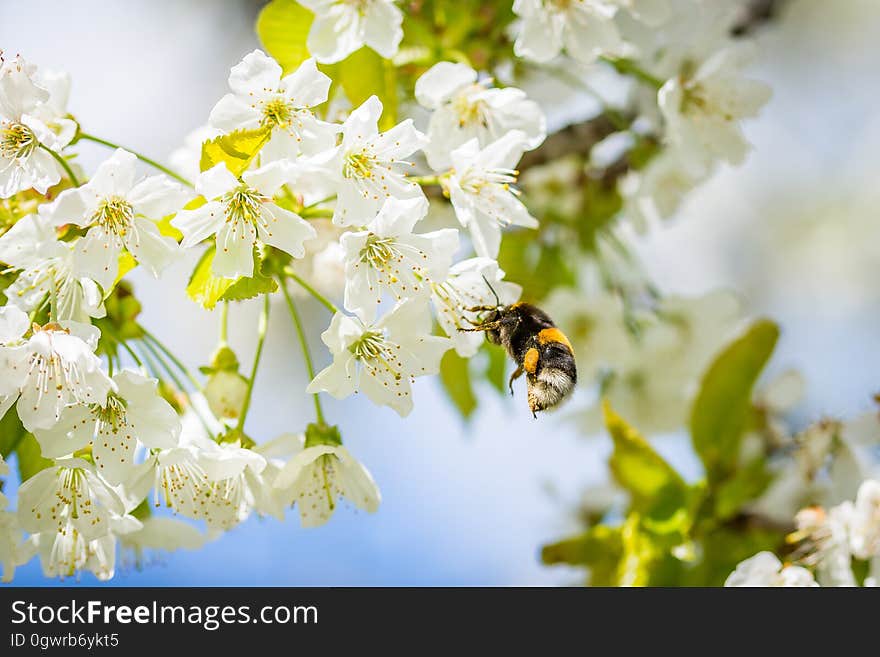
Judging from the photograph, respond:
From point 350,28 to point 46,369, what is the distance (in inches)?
34.4

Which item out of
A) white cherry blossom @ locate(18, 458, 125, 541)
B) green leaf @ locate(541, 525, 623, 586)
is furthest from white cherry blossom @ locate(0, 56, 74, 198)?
green leaf @ locate(541, 525, 623, 586)

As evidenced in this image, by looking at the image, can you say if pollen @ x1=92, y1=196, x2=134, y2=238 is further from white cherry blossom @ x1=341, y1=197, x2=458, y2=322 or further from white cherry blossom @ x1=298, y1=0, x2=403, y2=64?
white cherry blossom @ x1=298, y1=0, x2=403, y2=64

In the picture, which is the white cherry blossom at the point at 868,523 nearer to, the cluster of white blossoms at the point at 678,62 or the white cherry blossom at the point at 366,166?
the cluster of white blossoms at the point at 678,62

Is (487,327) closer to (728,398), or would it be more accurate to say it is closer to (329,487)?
(329,487)

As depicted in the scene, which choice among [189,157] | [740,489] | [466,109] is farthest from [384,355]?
[740,489]

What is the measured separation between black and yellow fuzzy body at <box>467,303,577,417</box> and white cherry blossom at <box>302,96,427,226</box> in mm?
345

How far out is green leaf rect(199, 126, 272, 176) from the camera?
1.70 m

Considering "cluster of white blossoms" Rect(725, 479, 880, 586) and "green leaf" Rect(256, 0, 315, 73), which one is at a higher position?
"green leaf" Rect(256, 0, 315, 73)

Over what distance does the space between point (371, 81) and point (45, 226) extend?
2.44 ft

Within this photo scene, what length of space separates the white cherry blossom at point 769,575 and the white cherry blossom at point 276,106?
4.28ft

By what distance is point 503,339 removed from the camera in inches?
80.9

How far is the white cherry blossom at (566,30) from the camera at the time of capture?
2.21 metres

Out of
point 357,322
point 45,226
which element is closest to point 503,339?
point 357,322

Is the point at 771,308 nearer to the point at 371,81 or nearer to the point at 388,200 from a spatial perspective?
the point at 371,81
